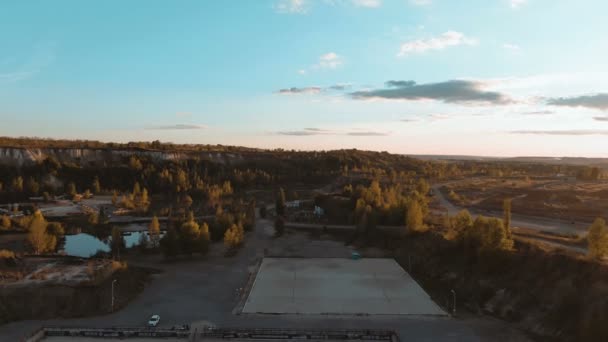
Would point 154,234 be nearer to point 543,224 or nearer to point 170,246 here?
point 170,246

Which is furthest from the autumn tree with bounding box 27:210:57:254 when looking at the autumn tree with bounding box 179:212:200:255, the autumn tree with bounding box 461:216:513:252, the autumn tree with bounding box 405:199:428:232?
the autumn tree with bounding box 461:216:513:252

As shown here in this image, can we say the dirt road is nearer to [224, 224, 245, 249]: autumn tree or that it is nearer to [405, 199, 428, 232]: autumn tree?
[405, 199, 428, 232]: autumn tree

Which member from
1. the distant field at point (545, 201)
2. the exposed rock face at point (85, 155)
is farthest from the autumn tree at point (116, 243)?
the exposed rock face at point (85, 155)

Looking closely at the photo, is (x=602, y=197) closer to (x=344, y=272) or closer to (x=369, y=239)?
(x=369, y=239)

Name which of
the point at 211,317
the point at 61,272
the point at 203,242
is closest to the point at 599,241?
the point at 211,317

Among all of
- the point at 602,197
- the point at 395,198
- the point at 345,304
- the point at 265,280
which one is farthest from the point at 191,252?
the point at 602,197
